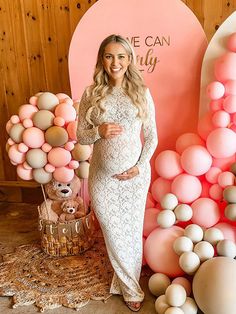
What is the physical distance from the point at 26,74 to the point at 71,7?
0.55 meters

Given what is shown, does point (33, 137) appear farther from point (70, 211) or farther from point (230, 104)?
point (230, 104)

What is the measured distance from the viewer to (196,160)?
197 centimetres

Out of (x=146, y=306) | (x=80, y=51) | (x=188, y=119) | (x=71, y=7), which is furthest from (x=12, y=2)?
(x=146, y=306)

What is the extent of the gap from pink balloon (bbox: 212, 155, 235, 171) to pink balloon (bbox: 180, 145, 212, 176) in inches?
1.7

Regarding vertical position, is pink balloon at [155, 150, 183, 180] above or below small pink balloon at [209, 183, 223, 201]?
above

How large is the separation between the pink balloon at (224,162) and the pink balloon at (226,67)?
382mm

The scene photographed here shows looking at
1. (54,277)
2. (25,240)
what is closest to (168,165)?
(54,277)

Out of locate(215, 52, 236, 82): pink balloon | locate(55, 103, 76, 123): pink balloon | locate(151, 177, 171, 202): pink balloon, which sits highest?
locate(215, 52, 236, 82): pink balloon

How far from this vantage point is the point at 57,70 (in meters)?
2.71

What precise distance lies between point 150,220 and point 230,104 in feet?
2.31

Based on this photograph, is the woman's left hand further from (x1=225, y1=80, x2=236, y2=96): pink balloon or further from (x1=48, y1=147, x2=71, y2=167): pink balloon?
(x1=225, y1=80, x2=236, y2=96): pink balloon

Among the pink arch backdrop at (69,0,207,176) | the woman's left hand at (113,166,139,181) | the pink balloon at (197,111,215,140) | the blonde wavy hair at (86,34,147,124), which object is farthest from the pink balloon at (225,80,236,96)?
the woman's left hand at (113,166,139,181)

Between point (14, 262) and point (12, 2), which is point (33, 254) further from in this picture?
point (12, 2)

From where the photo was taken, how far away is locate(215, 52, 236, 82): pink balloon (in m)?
1.95
